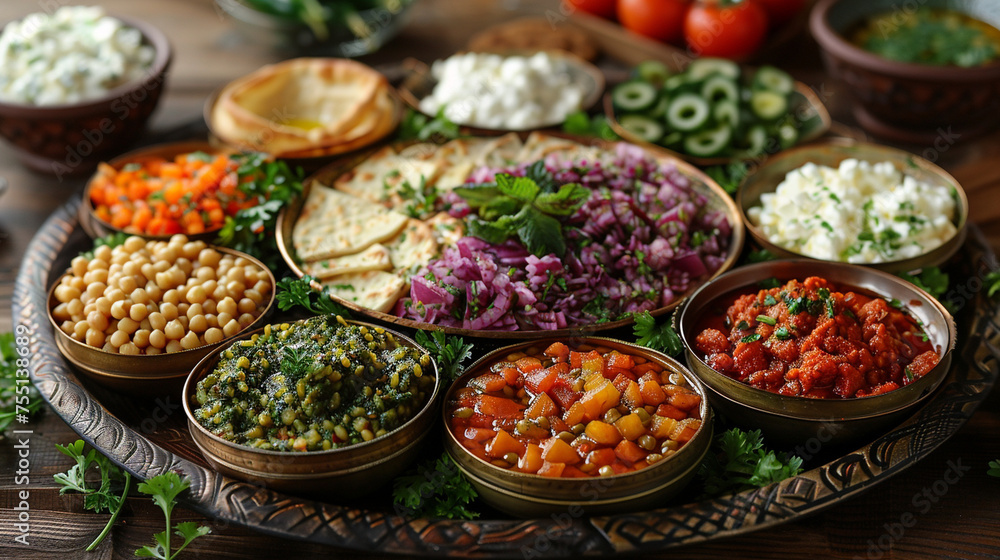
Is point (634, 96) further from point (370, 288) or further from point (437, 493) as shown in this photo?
point (437, 493)

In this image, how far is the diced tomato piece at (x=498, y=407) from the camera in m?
2.96

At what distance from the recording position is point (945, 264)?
4.04 m

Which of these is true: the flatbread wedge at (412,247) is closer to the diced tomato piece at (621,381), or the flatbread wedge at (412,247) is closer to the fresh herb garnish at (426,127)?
the fresh herb garnish at (426,127)

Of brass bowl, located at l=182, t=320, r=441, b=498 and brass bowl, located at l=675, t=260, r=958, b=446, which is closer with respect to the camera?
brass bowl, located at l=182, t=320, r=441, b=498

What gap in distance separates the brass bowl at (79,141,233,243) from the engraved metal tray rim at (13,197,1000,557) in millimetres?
1122

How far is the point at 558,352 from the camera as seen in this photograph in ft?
10.6

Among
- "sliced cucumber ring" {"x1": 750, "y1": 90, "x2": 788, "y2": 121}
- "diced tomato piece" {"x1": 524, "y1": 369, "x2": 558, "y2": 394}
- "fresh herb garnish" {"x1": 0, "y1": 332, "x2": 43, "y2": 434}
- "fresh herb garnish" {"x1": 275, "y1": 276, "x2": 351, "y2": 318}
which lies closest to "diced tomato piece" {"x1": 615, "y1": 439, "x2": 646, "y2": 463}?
"diced tomato piece" {"x1": 524, "y1": 369, "x2": 558, "y2": 394}

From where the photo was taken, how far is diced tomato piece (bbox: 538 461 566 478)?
8.89 feet

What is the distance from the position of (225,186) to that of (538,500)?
2.66 m

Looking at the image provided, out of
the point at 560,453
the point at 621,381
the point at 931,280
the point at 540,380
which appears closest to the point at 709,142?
the point at 931,280

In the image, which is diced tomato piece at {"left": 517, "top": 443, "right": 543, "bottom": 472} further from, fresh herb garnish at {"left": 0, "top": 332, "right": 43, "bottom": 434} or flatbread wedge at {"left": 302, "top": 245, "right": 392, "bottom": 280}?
fresh herb garnish at {"left": 0, "top": 332, "right": 43, "bottom": 434}

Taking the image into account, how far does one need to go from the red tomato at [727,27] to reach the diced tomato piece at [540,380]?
3.63m

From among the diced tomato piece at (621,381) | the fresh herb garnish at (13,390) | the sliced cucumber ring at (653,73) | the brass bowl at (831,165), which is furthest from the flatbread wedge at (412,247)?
the sliced cucumber ring at (653,73)

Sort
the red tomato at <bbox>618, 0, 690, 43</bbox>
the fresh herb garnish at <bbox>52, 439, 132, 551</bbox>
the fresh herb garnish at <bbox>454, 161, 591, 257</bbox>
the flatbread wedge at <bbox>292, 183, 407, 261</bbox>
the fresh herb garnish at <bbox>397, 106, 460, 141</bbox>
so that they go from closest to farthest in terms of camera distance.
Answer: the fresh herb garnish at <bbox>52, 439, 132, 551</bbox>, the fresh herb garnish at <bbox>454, 161, 591, 257</bbox>, the flatbread wedge at <bbox>292, 183, 407, 261</bbox>, the fresh herb garnish at <bbox>397, 106, 460, 141</bbox>, the red tomato at <bbox>618, 0, 690, 43</bbox>
